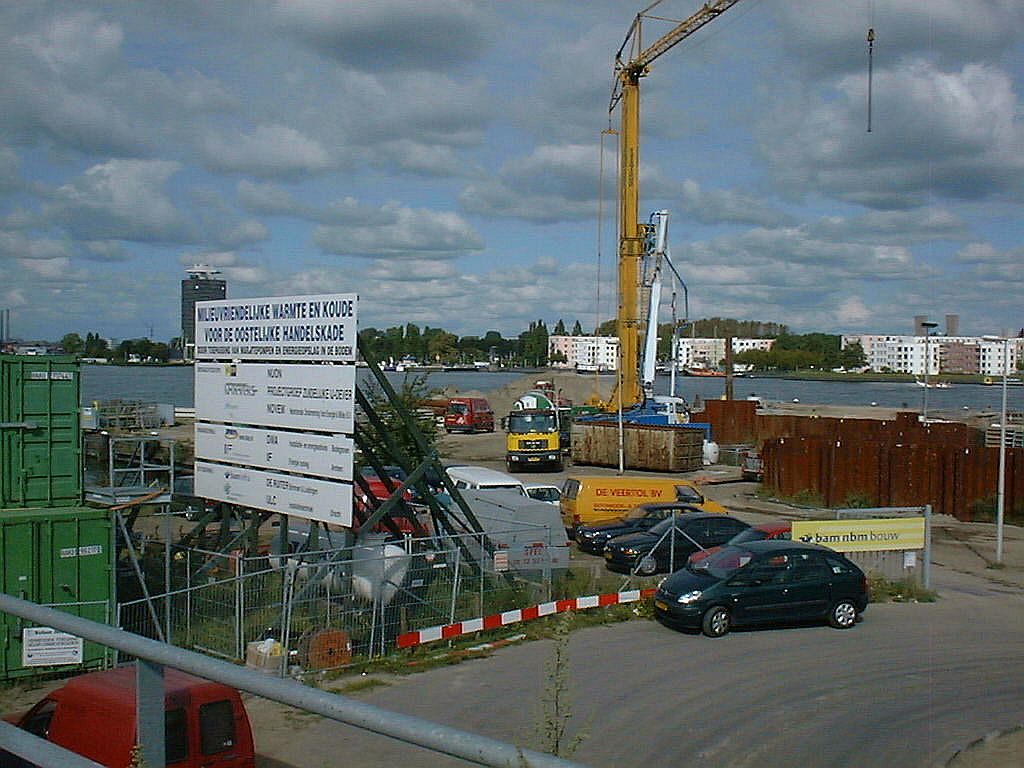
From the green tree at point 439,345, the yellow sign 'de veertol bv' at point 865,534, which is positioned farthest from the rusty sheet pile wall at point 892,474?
the green tree at point 439,345

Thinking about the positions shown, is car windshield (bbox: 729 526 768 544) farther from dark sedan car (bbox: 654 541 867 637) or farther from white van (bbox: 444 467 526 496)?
white van (bbox: 444 467 526 496)

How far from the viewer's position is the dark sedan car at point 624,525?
79.7 ft

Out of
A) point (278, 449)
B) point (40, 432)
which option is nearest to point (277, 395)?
point (278, 449)

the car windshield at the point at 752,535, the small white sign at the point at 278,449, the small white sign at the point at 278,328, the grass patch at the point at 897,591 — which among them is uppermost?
the small white sign at the point at 278,328

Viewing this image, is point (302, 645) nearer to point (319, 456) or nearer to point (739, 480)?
point (319, 456)

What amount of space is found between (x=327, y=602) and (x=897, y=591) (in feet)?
37.7

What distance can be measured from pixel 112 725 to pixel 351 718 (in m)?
5.13

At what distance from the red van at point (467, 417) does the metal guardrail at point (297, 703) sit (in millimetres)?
64362

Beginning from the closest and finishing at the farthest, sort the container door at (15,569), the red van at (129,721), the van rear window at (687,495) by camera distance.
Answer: the red van at (129,721), the container door at (15,569), the van rear window at (687,495)

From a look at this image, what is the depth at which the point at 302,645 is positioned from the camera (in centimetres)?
1423

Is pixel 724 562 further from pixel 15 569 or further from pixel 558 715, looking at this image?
pixel 558 715

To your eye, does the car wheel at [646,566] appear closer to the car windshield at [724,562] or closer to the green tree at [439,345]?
the car windshield at [724,562]

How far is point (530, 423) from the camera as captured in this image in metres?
44.3

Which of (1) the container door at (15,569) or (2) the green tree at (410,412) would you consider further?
(2) the green tree at (410,412)
